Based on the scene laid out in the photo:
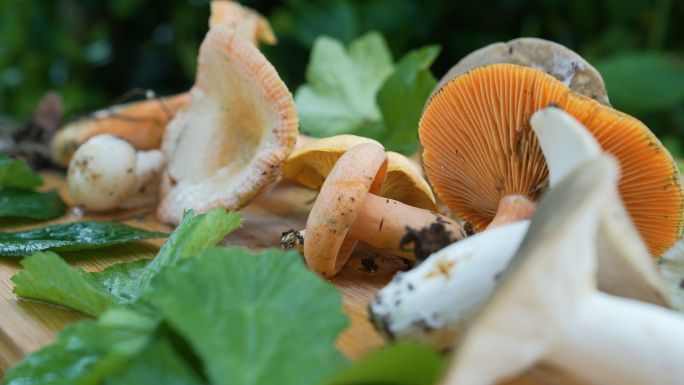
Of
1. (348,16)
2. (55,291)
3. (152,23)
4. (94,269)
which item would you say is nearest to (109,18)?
(152,23)

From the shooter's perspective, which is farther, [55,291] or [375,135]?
[375,135]

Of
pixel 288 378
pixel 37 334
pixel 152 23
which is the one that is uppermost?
pixel 152 23

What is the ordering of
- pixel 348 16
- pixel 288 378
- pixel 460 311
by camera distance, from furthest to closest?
1. pixel 348 16
2. pixel 460 311
3. pixel 288 378

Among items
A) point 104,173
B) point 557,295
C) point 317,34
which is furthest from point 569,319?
point 317,34

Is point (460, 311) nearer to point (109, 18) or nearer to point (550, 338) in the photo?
point (550, 338)

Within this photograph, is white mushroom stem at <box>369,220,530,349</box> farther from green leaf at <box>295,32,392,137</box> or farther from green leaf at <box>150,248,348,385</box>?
→ green leaf at <box>295,32,392,137</box>

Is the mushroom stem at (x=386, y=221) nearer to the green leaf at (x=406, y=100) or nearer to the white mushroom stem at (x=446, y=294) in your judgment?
the white mushroom stem at (x=446, y=294)

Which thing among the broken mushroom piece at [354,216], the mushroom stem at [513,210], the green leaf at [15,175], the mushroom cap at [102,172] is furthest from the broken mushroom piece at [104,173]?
the mushroom stem at [513,210]
